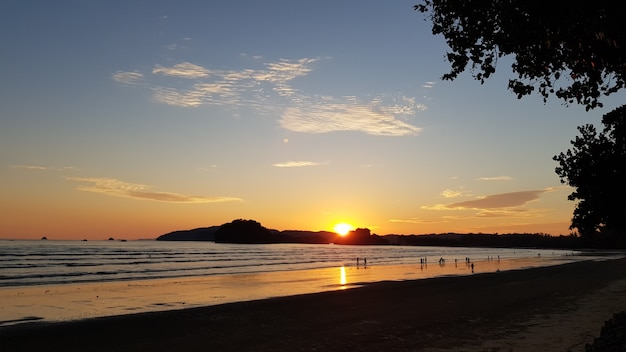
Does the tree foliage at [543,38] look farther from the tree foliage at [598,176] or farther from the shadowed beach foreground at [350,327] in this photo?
the tree foliage at [598,176]

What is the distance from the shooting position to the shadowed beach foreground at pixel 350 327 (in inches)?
690

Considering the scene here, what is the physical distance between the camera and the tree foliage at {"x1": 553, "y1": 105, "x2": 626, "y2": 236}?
1105 inches

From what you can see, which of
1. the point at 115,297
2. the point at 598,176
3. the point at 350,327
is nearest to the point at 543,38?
the point at 350,327

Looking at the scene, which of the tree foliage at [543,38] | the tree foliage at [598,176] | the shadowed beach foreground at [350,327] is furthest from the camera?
the tree foliage at [598,176]

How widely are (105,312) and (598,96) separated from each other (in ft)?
84.6

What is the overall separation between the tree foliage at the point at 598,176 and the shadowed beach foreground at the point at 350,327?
4916 millimetres

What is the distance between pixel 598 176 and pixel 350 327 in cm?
1767

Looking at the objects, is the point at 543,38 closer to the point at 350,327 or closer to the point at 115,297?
the point at 350,327

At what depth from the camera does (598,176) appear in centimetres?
2900

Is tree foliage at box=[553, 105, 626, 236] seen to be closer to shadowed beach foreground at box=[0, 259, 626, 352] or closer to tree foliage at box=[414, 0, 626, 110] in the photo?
shadowed beach foreground at box=[0, 259, 626, 352]

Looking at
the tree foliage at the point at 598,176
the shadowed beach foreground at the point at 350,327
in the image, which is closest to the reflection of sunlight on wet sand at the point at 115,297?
the shadowed beach foreground at the point at 350,327

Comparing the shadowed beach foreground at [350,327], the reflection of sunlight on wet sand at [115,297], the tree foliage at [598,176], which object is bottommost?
the reflection of sunlight on wet sand at [115,297]

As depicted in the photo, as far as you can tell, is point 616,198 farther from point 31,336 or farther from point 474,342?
point 31,336

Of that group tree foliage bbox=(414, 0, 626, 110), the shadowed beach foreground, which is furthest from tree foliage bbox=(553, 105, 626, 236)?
tree foliage bbox=(414, 0, 626, 110)
